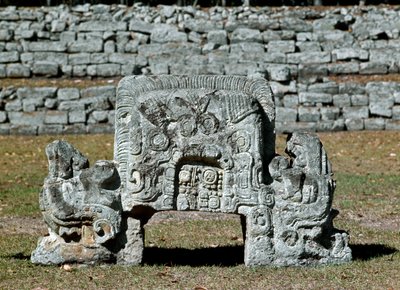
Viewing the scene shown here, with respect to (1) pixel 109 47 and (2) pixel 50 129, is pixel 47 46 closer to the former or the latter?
(1) pixel 109 47

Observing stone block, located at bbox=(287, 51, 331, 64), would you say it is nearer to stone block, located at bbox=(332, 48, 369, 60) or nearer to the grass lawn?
stone block, located at bbox=(332, 48, 369, 60)

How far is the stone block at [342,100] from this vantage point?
24.5 m

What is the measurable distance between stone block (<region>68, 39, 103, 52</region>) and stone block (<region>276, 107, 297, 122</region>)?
7.06 meters

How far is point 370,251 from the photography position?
1095cm

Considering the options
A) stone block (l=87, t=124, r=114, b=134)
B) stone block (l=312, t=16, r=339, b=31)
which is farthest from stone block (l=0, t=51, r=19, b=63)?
stone block (l=312, t=16, r=339, b=31)

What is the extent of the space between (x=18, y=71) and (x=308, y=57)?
794 cm

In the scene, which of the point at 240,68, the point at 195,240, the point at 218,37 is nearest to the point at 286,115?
the point at 240,68

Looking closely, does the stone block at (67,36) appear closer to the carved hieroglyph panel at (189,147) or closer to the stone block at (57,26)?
the stone block at (57,26)

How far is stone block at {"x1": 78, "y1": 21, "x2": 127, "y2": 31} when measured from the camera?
101 feet

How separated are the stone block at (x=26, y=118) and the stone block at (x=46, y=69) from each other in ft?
10.6

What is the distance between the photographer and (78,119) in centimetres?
2414

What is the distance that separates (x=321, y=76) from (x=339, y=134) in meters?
3.89

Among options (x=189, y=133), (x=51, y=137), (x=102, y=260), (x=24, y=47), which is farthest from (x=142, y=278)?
(x=24, y=47)

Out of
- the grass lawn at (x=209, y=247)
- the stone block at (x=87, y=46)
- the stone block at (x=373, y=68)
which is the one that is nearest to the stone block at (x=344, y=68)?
the stone block at (x=373, y=68)
